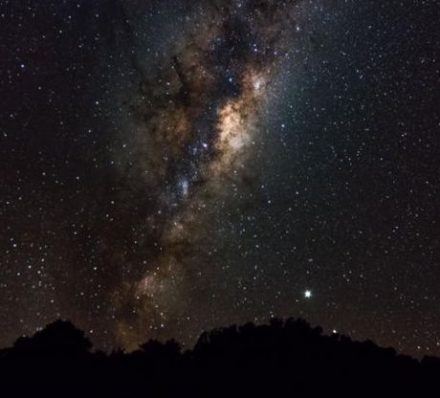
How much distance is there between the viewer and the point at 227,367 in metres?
11.5

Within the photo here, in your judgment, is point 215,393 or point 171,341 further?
point 171,341

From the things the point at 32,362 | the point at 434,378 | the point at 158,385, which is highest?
the point at 32,362

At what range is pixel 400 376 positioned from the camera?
36.2 ft

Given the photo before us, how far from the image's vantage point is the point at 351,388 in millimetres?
10797

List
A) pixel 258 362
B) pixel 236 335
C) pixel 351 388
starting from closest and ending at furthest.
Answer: pixel 351 388 → pixel 258 362 → pixel 236 335

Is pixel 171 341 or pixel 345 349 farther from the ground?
pixel 171 341

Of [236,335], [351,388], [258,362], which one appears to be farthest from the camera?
[236,335]

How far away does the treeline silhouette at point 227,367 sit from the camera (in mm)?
10875

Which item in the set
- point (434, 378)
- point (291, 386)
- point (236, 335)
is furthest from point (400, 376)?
point (236, 335)

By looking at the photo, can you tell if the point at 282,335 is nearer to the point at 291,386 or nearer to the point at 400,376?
the point at 291,386

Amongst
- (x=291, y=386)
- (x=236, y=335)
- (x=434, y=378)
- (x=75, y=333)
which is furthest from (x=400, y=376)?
(x=75, y=333)

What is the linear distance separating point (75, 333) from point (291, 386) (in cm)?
452

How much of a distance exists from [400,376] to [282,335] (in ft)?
7.72

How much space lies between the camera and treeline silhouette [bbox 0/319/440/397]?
10875mm
